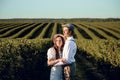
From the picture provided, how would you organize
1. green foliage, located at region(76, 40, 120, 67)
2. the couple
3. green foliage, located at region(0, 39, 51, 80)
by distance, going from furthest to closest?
green foliage, located at region(76, 40, 120, 67), green foliage, located at region(0, 39, 51, 80), the couple

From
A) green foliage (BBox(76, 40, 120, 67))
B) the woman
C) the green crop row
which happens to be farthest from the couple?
green foliage (BBox(76, 40, 120, 67))

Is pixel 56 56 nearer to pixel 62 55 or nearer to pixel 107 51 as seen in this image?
pixel 62 55

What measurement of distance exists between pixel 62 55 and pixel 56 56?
0.47ft

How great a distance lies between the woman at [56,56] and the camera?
25.5 feet

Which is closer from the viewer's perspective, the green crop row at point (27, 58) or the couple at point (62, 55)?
the couple at point (62, 55)

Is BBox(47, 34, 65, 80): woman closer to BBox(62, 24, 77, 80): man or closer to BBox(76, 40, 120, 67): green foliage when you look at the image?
BBox(62, 24, 77, 80): man

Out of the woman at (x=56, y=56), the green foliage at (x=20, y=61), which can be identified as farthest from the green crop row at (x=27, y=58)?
the woman at (x=56, y=56)

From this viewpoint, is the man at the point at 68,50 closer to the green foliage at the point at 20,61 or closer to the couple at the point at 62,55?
the couple at the point at 62,55

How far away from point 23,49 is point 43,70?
2922mm

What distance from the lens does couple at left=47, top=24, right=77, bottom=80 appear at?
25.5 ft

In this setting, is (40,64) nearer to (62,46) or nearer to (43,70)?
(43,70)

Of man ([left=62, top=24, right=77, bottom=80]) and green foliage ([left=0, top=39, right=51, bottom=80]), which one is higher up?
man ([left=62, top=24, right=77, bottom=80])

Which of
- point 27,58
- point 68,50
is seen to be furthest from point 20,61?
point 68,50

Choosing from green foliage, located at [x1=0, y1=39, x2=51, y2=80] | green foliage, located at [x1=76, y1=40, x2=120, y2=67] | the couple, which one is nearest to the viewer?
the couple
